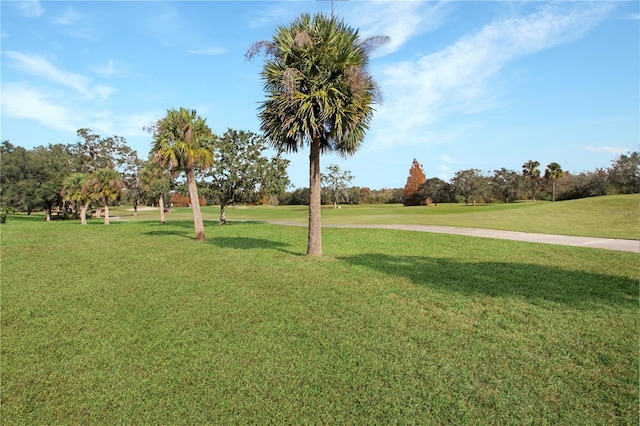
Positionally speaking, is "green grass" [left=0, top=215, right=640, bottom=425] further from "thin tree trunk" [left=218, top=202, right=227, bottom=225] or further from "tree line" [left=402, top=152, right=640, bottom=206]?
"tree line" [left=402, top=152, right=640, bottom=206]

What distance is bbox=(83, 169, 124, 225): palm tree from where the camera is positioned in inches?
1347

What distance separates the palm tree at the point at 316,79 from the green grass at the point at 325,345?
189 inches

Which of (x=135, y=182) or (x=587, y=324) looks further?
(x=135, y=182)

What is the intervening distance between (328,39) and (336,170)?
A: 6841cm

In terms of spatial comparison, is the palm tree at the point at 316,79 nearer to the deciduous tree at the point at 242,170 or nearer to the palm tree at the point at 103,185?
the deciduous tree at the point at 242,170

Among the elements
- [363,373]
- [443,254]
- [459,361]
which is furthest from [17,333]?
[443,254]

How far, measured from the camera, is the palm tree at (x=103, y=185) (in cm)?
3422

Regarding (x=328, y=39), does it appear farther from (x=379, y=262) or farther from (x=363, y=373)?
(x=363, y=373)

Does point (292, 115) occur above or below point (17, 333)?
above

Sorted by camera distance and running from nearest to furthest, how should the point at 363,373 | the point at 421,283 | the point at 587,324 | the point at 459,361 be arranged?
the point at 363,373, the point at 459,361, the point at 587,324, the point at 421,283

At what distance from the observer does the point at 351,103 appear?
1113cm

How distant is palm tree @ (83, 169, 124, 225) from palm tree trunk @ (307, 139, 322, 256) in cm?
3012

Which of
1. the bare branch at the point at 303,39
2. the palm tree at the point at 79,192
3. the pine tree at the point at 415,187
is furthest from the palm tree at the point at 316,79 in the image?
the pine tree at the point at 415,187

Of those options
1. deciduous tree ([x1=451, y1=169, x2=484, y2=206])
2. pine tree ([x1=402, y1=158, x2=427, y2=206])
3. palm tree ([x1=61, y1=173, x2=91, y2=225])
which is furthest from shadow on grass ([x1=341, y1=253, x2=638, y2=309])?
pine tree ([x1=402, y1=158, x2=427, y2=206])
